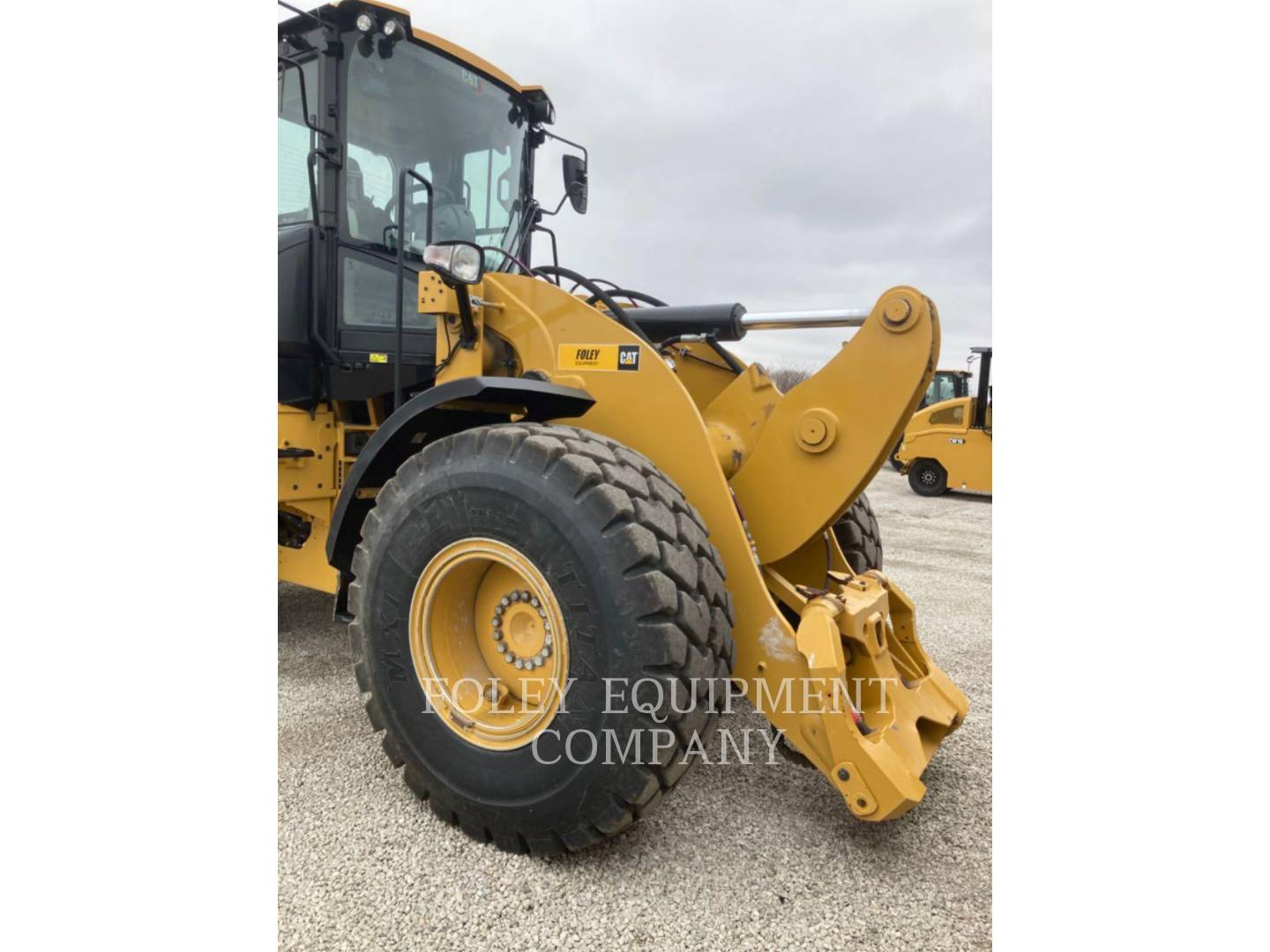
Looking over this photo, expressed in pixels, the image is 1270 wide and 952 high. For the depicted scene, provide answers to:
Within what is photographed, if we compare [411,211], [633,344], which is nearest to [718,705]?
[633,344]

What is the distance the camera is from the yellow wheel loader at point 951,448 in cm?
1314

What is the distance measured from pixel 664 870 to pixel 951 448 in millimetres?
12817

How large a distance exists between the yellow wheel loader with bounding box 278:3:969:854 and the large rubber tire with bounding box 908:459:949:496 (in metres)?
11.8

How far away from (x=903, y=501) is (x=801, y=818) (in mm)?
11615

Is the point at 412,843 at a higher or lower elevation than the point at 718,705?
lower

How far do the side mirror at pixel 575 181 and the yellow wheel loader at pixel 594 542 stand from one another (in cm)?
99

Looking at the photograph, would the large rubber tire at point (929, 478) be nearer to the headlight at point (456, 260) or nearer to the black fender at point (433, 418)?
the black fender at point (433, 418)

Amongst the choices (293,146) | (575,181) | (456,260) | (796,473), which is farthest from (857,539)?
(293,146)

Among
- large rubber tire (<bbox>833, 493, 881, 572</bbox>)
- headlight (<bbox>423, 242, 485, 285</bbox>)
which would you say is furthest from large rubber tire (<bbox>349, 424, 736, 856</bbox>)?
large rubber tire (<bbox>833, 493, 881, 572</bbox>)

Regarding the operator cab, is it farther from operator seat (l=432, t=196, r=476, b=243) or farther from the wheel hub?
the wheel hub

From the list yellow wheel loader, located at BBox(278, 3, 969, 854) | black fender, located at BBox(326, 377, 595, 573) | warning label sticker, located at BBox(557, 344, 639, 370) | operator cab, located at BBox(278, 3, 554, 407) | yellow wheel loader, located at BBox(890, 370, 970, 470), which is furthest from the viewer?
yellow wheel loader, located at BBox(890, 370, 970, 470)

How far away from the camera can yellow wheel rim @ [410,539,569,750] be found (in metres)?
2.21

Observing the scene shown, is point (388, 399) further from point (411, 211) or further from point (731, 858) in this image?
point (731, 858)

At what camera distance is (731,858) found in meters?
2.19
